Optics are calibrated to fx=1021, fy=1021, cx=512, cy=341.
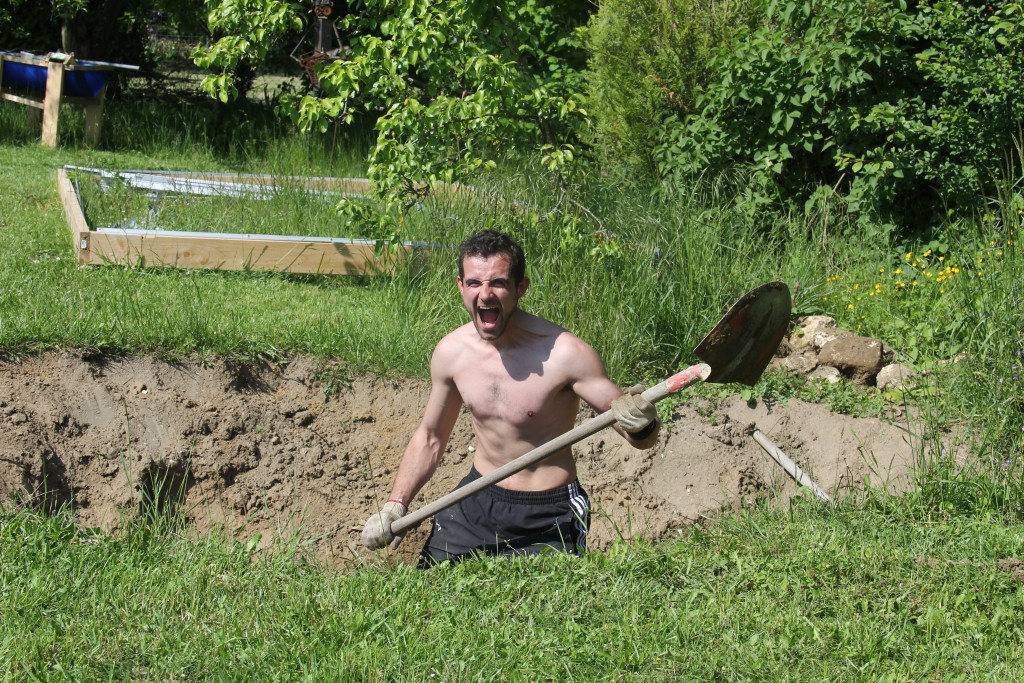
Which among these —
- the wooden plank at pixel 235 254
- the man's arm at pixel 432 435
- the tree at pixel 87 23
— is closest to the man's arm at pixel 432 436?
the man's arm at pixel 432 435

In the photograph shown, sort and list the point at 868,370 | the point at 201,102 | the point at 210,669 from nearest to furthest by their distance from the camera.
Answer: the point at 210,669 → the point at 868,370 → the point at 201,102

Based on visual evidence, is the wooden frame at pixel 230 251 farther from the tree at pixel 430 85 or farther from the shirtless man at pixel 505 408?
the shirtless man at pixel 505 408

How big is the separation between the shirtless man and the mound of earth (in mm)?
716

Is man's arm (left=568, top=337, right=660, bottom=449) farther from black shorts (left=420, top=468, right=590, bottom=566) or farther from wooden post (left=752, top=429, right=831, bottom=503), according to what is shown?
wooden post (left=752, top=429, right=831, bottom=503)

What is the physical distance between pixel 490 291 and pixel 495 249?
0.17 m

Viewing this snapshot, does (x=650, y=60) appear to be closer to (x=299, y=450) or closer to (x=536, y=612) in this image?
(x=299, y=450)

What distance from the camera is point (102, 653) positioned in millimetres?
3066

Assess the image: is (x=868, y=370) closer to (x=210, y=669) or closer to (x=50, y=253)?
(x=210, y=669)

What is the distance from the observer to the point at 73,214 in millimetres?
7008

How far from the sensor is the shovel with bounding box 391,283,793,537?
3736 mm

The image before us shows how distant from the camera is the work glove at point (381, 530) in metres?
4.04

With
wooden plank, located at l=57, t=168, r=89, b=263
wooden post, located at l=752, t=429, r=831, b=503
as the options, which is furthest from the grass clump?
wooden plank, located at l=57, t=168, r=89, b=263

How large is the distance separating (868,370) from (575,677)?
137 inches

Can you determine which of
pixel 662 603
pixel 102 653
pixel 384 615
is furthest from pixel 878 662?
pixel 102 653
